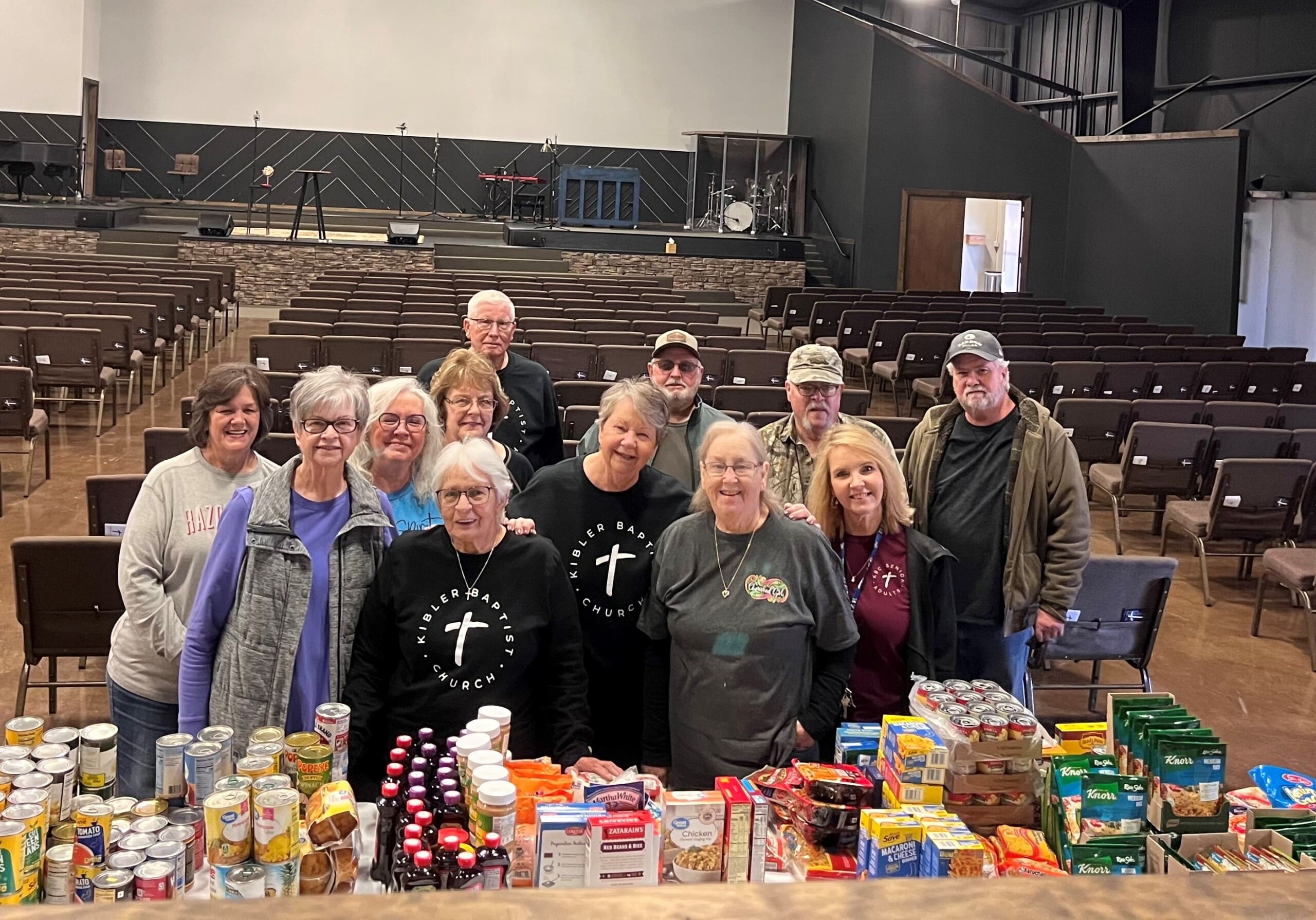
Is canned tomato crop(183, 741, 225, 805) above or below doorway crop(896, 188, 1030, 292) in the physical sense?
below

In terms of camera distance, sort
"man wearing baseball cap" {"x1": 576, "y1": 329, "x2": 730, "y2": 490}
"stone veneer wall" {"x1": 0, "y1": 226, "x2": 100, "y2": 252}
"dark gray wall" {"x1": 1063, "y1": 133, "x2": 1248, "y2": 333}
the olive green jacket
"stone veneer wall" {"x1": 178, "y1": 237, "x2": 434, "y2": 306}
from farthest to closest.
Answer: "stone veneer wall" {"x1": 0, "y1": 226, "x2": 100, "y2": 252} < "stone veneer wall" {"x1": 178, "y1": 237, "x2": 434, "y2": 306} < "dark gray wall" {"x1": 1063, "y1": 133, "x2": 1248, "y2": 333} < "man wearing baseball cap" {"x1": 576, "y1": 329, "x2": 730, "y2": 490} < the olive green jacket

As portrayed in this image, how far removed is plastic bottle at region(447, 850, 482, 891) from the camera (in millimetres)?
1921

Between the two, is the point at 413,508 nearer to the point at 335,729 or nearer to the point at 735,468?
the point at 735,468

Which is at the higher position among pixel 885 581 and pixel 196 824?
pixel 885 581

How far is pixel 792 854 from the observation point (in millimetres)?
2336

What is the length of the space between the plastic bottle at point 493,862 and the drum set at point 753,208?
18.9m

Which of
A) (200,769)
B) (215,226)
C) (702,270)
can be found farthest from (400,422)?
(702,270)

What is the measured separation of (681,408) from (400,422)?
111cm

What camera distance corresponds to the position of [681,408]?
165 inches

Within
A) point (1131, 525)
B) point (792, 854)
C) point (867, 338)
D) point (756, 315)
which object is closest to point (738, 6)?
point (756, 315)

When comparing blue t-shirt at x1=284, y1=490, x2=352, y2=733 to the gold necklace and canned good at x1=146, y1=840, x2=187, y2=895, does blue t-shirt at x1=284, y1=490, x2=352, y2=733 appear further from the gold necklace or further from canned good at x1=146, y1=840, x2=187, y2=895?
canned good at x1=146, y1=840, x2=187, y2=895

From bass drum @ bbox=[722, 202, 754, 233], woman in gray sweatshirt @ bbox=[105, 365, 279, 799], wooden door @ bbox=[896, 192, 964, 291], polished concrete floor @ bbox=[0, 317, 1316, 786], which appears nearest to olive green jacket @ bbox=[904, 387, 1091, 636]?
polished concrete floor @ bbox=[0, 317, 1316, 786]

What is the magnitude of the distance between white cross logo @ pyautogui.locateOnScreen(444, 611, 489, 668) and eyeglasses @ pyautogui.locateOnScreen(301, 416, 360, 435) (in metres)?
0.50

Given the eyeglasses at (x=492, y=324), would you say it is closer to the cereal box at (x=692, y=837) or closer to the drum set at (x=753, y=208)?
the cereal box at (x=692, y=837)
